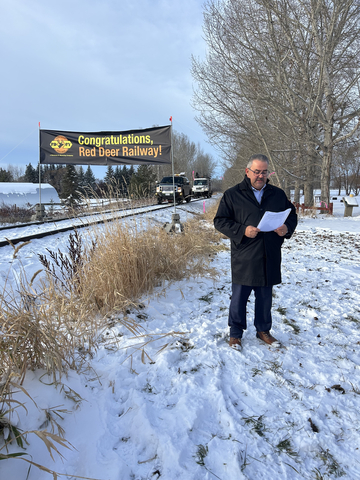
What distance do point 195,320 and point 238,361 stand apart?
0.75 metres

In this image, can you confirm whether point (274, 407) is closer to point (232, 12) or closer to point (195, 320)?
point (195, 320)

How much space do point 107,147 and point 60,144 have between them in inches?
62.6

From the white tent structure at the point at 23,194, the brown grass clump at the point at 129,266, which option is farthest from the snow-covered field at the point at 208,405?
the white tent structure at the point at 23,194

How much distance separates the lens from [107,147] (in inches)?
335

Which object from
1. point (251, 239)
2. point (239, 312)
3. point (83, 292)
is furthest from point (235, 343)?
point (83, 292)

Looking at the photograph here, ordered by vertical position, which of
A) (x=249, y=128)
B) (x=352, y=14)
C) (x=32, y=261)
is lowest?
(x=32, y=261)

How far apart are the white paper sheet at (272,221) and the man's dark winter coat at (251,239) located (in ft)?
0.40

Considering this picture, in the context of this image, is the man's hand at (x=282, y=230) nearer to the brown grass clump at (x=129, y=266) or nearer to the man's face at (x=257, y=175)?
the man's face at (x=257, y=175)

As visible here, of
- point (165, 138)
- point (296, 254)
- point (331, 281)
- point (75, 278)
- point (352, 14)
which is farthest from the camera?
point (352, 14)

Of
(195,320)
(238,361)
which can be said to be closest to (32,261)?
(195,320)

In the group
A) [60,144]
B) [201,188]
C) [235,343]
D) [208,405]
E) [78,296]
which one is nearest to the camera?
[208,405]

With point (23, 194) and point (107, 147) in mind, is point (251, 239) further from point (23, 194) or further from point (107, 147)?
point (23, 194)

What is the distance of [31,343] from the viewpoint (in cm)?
176

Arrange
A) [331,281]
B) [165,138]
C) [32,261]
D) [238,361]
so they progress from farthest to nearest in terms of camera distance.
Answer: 1. [165,138]
2. [32,261]
3. [331,281]
4. [238,361]
